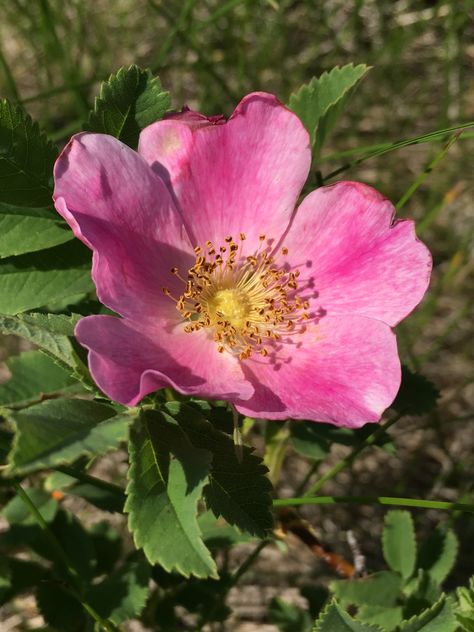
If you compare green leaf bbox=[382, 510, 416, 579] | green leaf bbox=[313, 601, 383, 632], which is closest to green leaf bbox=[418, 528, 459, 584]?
green leaf bbox=[382, 510, 416, 579]

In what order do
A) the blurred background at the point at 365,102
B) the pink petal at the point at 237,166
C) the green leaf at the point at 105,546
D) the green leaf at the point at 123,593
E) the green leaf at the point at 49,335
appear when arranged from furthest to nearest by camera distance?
the blurred background at the point at 365,102 < the green leaf at the point at 105,546 < the green leaf at the point at 123,593 < the pink petal at the point at 237,166 < the green leaf at the point at 49,335

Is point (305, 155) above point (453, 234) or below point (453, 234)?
above

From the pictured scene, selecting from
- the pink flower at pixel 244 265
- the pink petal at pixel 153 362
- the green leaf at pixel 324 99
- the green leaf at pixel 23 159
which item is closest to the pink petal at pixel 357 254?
the pink flower at pixel 244 265

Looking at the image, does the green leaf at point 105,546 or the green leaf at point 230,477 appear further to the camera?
the green leaf at point 105,546

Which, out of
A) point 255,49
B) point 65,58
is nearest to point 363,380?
point 65,58

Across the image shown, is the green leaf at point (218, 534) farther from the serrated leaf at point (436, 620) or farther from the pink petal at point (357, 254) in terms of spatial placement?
the pink petal at point (357, 254)

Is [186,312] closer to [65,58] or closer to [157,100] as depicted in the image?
[157,100]
